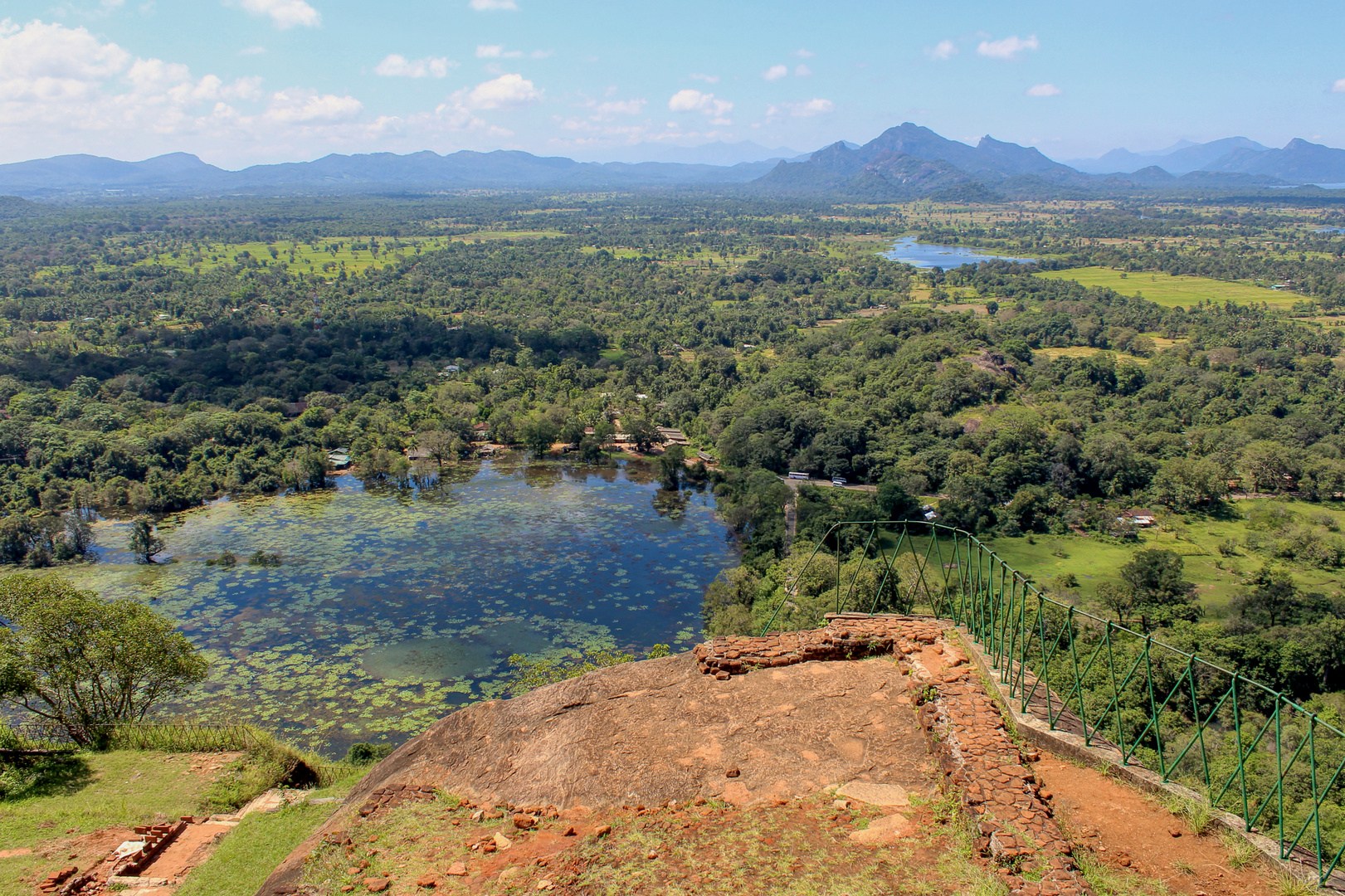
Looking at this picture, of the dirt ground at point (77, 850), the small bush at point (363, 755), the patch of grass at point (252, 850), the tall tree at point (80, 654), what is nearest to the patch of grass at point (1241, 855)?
the patch of grass at point (252, 850)

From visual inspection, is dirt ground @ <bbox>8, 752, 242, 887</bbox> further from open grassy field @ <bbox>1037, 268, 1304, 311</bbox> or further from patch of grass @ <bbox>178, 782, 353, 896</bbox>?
open grassy field @ <bbox>1037, 268, 1304, 311</bbox>

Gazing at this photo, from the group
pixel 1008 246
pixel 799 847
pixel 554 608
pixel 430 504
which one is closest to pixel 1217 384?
pixel 554 608

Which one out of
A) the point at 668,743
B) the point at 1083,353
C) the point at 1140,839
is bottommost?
the point at 1083,353

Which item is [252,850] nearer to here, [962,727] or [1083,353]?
[962,727]

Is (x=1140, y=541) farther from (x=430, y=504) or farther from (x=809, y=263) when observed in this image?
(x=809, y=263)

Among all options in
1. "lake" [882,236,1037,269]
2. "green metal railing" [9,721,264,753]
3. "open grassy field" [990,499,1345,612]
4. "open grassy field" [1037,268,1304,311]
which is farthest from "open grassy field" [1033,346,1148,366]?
"green metal railing" [9,721,264,753]

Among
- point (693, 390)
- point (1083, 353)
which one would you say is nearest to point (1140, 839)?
point (693, 390)

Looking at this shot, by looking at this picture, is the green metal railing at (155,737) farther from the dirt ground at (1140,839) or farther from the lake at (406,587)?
the dirt ground at (1140,839)
